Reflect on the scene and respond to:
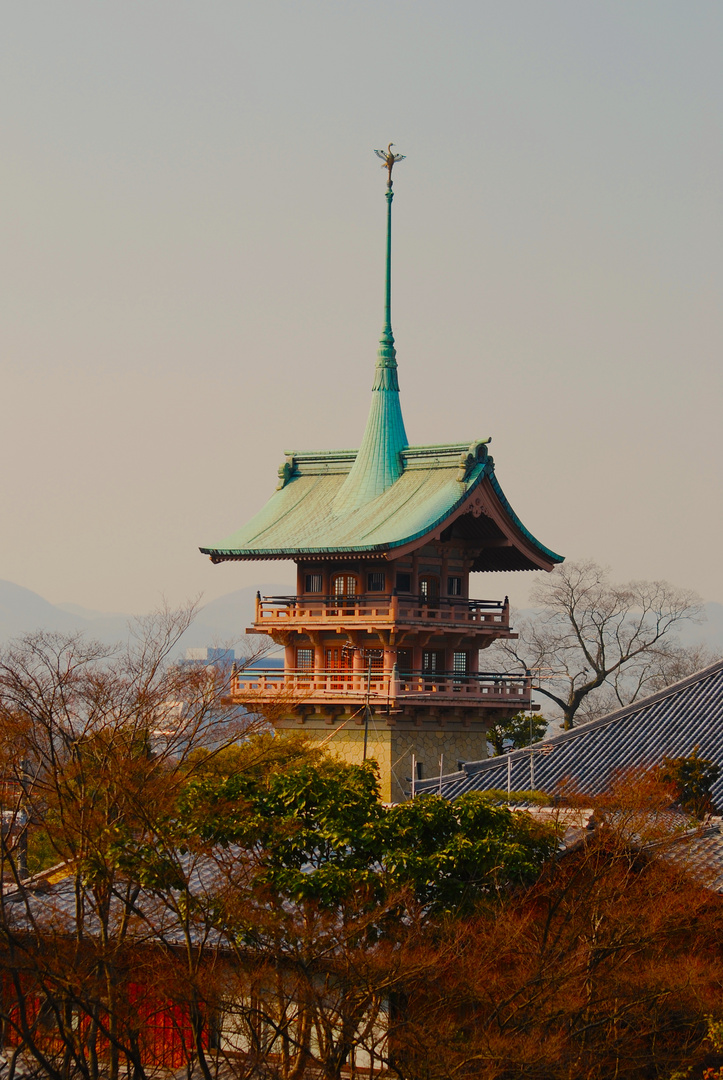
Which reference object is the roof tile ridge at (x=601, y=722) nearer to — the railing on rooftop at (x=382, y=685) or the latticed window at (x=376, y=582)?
the railing on rooftop at (x=382, y=685)

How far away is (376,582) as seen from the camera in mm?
44844

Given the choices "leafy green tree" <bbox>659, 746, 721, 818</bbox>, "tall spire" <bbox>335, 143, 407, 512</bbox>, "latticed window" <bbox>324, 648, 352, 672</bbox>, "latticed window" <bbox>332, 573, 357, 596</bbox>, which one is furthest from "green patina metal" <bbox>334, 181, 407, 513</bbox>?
"leafy green tree" <bbox>659, 746, 721, 818</bbox>

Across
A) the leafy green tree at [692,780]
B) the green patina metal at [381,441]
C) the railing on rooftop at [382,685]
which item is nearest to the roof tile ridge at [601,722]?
the leafy green tree at [692,780]

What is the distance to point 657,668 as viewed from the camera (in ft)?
221

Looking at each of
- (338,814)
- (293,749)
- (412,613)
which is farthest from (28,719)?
(412,613)

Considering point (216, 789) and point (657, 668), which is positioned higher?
point (657, 668)

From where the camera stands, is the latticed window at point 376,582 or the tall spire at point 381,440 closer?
the latticed window at point 376,582

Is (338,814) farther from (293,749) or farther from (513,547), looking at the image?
(513,547)

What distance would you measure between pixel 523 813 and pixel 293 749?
12.8ft

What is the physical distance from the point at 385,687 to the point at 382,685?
0.12 meters

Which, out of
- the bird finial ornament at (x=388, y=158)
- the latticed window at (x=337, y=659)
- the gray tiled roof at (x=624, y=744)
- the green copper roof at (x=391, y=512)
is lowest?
the gray tiled roof at (x=624, y=744)

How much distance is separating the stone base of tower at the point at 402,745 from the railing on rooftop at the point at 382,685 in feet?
3.54

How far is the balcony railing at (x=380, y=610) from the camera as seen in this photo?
43438 mm

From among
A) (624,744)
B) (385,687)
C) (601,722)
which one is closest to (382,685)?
(385,687)
